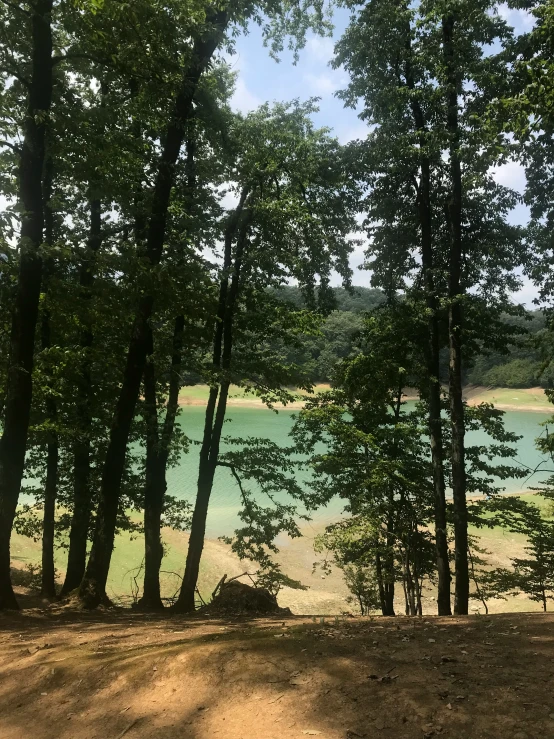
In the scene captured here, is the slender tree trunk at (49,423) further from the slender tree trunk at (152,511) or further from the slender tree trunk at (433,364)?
the slender tree trunk at (433,364)

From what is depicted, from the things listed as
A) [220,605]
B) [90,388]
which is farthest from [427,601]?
[90,388]

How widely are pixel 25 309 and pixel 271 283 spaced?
19.8ft

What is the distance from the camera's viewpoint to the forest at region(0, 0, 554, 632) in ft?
24.0

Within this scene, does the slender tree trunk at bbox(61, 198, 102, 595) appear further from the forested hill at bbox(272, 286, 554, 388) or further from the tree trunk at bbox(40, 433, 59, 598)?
the forested hill at bbox(272, 286, 554, 388)

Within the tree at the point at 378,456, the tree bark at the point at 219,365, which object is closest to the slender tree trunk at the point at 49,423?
the tree bark at the point at 219,365

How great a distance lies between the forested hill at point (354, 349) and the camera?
1219 cm

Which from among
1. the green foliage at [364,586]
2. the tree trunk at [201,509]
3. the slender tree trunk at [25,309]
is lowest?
the green foliage at [364,586]

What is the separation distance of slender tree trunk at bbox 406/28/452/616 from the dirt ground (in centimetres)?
600

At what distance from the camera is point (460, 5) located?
9094mm

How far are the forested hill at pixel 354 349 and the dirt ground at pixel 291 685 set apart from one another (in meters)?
4.38

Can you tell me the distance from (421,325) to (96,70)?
8.45 m

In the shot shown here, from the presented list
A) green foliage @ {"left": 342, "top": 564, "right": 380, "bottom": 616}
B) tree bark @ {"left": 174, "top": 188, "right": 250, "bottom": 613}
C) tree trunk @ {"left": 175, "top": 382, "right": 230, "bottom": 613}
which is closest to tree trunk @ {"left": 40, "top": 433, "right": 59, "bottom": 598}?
tree trunk @ {"left": 175, "top": 382, "right": 230, "bottom": 613}

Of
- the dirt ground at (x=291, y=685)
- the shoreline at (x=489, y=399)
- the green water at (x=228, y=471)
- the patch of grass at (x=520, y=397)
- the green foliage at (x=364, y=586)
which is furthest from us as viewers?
the patch of grass at (x=520, y=397)

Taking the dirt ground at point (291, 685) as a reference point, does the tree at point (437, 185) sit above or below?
above
